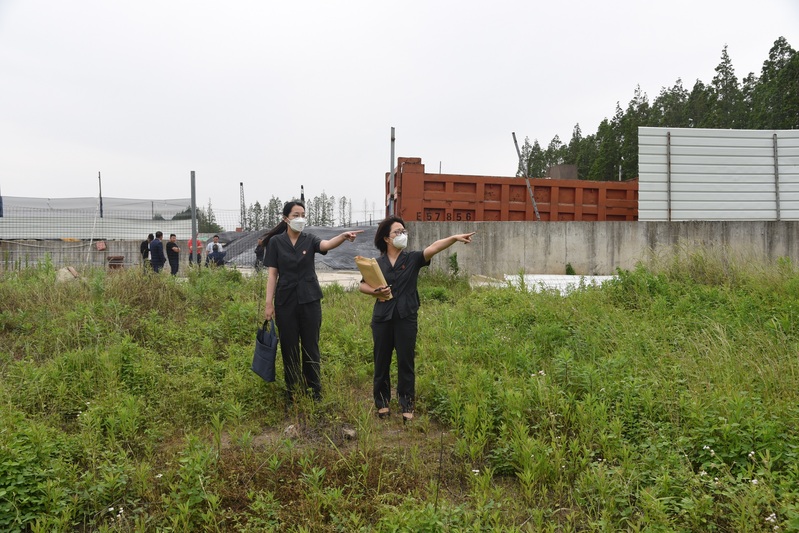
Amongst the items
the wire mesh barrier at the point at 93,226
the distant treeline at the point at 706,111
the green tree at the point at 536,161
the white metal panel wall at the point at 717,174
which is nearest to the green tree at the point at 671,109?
the distant treeline at the point at 706,111

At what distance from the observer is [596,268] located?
40.8ft

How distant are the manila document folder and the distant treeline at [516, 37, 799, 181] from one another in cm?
3219

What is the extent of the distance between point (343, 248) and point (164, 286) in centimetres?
1191

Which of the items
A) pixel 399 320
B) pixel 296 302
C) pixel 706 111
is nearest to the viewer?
pixel 399 320

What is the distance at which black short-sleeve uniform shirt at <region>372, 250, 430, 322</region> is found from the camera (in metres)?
4.47

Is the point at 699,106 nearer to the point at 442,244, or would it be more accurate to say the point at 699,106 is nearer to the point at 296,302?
the point at 442,244

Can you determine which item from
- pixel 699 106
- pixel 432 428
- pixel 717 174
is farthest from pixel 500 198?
pixel 699 106

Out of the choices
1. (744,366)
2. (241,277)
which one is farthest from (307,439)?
(241,277)

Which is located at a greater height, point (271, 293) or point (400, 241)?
point (400, 241)

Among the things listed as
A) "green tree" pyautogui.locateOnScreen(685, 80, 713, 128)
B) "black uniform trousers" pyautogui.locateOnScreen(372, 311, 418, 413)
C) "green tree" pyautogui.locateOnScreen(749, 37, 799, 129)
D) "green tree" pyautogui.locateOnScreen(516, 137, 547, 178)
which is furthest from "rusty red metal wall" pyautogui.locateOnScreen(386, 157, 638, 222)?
"green tree" pyautogui.locateOnScreen(516, 137, 547, 178)

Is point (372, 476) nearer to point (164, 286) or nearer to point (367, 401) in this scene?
point (367, 401)

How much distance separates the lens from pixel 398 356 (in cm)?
454

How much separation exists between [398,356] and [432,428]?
0.65 m

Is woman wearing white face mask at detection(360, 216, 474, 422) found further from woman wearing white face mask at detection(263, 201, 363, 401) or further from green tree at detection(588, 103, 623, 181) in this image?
green tree at detection(588, 103, 623, 181)
